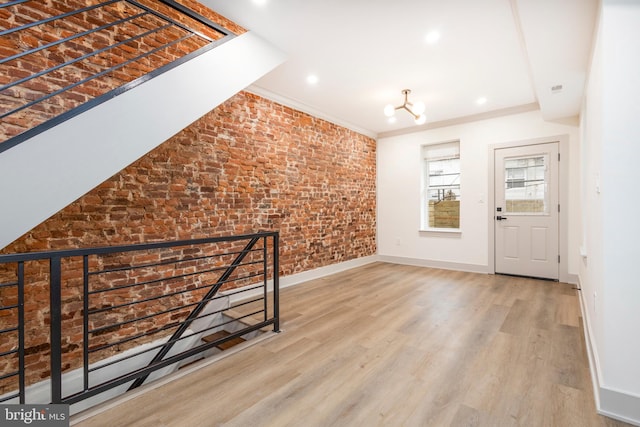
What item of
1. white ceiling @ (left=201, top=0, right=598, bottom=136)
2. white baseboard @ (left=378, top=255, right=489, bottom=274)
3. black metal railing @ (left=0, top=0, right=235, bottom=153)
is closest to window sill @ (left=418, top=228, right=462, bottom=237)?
white baseboard @ (left=378, top=255, right=489, bottom=274)

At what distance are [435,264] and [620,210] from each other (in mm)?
4157

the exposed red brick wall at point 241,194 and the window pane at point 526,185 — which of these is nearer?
the exposed red brick wall at point 241,194

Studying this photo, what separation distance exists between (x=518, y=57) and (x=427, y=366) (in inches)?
132

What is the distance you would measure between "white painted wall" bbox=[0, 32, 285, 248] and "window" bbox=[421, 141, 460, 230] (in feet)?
14.9

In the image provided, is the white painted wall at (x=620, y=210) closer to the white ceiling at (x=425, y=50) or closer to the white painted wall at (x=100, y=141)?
the white ceiling at (x=425, y=50)

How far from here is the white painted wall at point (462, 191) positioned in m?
4.59

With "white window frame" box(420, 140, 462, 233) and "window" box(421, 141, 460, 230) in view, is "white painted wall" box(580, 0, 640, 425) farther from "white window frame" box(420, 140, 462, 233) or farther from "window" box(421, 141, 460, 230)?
"window" box(421, 141, 460, 230)

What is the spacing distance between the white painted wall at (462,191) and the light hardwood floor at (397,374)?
5.71 feet

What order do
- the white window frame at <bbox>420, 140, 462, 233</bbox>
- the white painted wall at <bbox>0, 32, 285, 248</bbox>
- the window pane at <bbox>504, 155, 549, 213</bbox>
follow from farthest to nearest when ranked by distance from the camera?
the white window frame at <bbox>420, 140, 462, 233</bbox>
the window pane at <bbox>504, 155, 549, 213</bbox>
the white painted wall at <bbox>0, 32, 285, 248</bbox>

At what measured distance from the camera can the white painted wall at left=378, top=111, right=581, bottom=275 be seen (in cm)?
459

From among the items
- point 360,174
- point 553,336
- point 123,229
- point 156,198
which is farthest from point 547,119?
point 123,229

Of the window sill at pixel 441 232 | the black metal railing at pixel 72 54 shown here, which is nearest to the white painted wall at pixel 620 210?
the black metal railing at pixel 72 54

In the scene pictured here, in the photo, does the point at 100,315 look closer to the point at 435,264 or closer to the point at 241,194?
the point at 241,194

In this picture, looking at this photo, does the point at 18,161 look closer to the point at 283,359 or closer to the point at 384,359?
the point at 283,359
